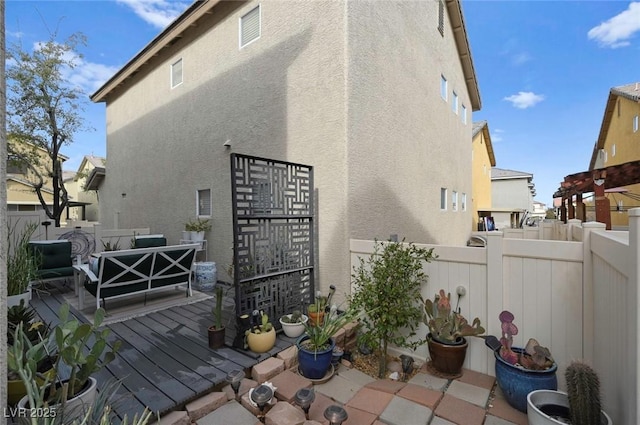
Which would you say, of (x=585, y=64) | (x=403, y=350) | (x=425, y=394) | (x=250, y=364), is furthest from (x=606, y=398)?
(x=585, y=64)

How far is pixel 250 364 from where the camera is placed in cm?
314

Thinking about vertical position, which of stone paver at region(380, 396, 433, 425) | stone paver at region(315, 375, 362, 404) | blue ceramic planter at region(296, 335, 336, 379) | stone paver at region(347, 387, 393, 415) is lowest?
stone paver at region(315, 375, 362, 404)

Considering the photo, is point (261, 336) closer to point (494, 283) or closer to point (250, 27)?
point (494, 283)

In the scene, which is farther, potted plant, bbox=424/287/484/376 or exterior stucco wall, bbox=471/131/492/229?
exterior stucco wall, bbox=471/131/492/229

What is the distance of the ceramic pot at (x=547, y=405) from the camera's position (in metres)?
2.26

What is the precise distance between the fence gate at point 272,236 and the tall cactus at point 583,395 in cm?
316

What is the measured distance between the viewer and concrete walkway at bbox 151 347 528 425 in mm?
2516

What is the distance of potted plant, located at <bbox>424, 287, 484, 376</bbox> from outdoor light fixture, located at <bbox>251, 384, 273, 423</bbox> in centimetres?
196

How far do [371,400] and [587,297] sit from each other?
2.36m

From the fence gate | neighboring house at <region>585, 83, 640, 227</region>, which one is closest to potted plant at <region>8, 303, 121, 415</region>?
the fence gate

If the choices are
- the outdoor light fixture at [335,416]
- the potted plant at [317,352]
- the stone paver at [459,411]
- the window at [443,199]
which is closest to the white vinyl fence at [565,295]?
the stone paver at [459,411]

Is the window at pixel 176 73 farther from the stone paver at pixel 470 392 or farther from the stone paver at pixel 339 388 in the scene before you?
the stone paver at pixel 470 392

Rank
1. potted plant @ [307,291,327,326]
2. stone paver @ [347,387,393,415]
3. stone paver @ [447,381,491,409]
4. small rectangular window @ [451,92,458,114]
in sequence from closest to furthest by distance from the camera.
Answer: stone paver @ [347,387,393,415]
stone paver @ [447,381,491,409]
potted plant @ [307,291,327,326]
small rectangular window @ [451,92,458,114]

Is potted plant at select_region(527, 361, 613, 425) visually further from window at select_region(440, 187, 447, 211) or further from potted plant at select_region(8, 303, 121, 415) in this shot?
window at select_region(440, 187, 447, 211)
